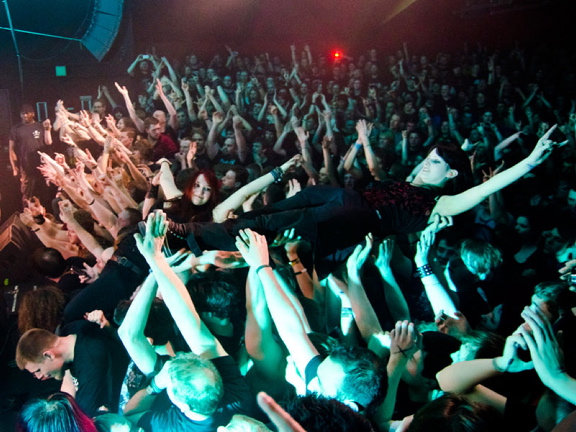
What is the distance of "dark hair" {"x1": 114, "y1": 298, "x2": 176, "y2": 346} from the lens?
6.51 ft

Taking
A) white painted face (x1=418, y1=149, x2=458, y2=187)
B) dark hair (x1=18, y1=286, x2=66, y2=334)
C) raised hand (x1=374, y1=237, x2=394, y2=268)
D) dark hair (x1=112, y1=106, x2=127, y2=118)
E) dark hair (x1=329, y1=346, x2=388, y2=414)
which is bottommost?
dark hair (x1=329, y1=346, x2=388, y2=414)

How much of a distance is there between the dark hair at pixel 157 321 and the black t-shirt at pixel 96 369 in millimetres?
A: 112

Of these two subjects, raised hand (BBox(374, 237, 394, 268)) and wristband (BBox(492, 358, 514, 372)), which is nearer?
wristband (BBox(492, 358, 514, 372))

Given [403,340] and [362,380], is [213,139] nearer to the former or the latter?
[403,340]

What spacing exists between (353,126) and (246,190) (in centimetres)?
200

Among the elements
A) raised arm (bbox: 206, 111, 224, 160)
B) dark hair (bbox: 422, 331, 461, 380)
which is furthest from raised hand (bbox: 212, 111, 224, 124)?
dark hair (bbox: 422, 331, 461, 380)

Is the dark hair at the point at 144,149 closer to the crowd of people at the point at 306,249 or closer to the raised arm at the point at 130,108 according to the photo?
the crowd of people at the point at 306,249

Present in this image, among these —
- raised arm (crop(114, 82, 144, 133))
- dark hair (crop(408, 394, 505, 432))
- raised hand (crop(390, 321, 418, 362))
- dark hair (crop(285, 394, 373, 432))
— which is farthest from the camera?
raised arm (crop(114, 82, 144, 133))

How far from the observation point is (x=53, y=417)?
1302mm

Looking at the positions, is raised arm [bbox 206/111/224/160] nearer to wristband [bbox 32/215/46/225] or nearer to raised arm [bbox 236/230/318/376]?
wristband [bbox 32/215/46/225]

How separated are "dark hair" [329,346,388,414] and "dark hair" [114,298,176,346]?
971 mm

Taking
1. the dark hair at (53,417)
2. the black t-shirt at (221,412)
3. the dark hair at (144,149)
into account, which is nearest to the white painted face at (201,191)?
the black t-shirt at (221,412)

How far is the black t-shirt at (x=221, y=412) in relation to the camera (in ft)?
4.73

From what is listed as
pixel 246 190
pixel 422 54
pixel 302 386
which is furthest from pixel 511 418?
pixel 422 54
